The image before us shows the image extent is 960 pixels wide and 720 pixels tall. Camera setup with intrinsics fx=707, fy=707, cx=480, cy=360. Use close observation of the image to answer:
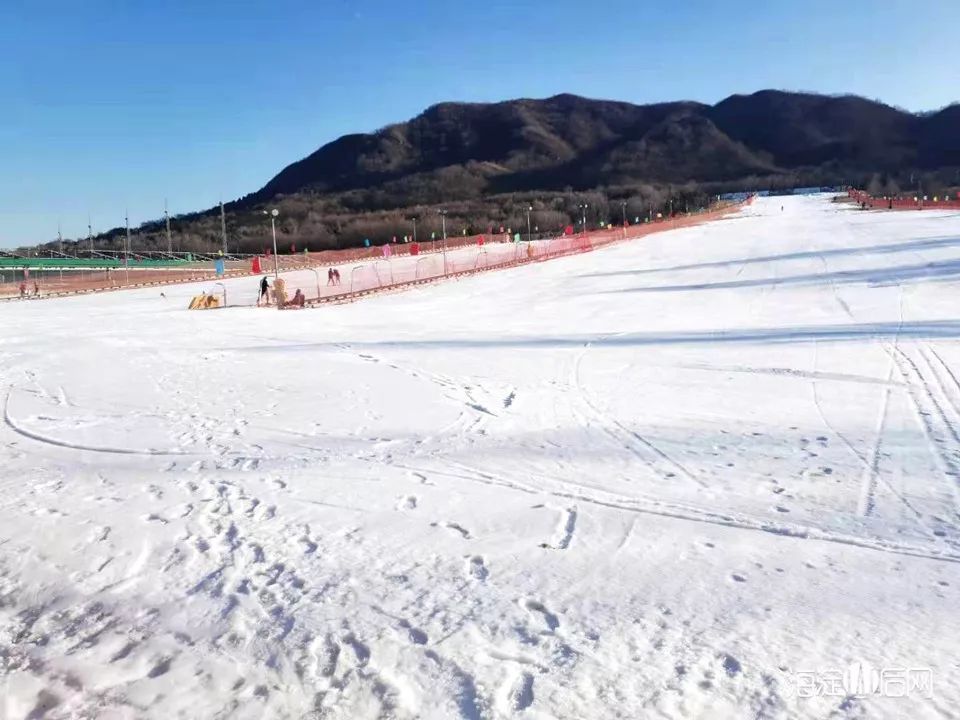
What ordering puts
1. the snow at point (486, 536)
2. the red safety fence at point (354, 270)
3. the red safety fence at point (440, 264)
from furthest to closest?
the red safety fence at point (354, 270), the red safety fence at point (440, 264), the snow at point (486, 536)

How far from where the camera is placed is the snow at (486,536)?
345 cm

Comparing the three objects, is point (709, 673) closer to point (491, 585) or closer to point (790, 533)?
point (491, 585)

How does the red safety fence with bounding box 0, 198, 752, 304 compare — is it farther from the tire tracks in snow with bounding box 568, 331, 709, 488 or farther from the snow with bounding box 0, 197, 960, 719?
the tire tracks in snow with bounding box 568, 331, 709, 488

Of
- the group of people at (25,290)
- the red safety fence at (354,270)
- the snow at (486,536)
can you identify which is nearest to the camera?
the snow at (486,536)

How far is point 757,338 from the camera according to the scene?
1476 centimetres

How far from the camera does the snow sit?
3.45 m

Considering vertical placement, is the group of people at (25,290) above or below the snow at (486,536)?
above

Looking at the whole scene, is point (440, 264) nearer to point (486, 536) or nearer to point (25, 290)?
point (25, 290)

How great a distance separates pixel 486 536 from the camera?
17.0ft

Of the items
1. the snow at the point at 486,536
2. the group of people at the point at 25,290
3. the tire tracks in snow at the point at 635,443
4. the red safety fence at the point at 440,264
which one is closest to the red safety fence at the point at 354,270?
the red safety fence at the point at 440,264

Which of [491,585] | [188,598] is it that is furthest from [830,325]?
[188,598]

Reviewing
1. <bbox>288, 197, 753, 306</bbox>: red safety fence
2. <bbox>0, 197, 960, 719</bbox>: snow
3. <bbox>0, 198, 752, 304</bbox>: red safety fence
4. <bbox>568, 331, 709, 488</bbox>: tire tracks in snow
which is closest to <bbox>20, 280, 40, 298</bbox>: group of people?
<bbox>0, 198, 752, 304</bbox>: red safety fence

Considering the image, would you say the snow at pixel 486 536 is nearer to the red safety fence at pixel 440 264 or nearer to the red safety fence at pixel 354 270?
the red safety fence at pixel 440 264

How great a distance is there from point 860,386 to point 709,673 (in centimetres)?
Result: 784
